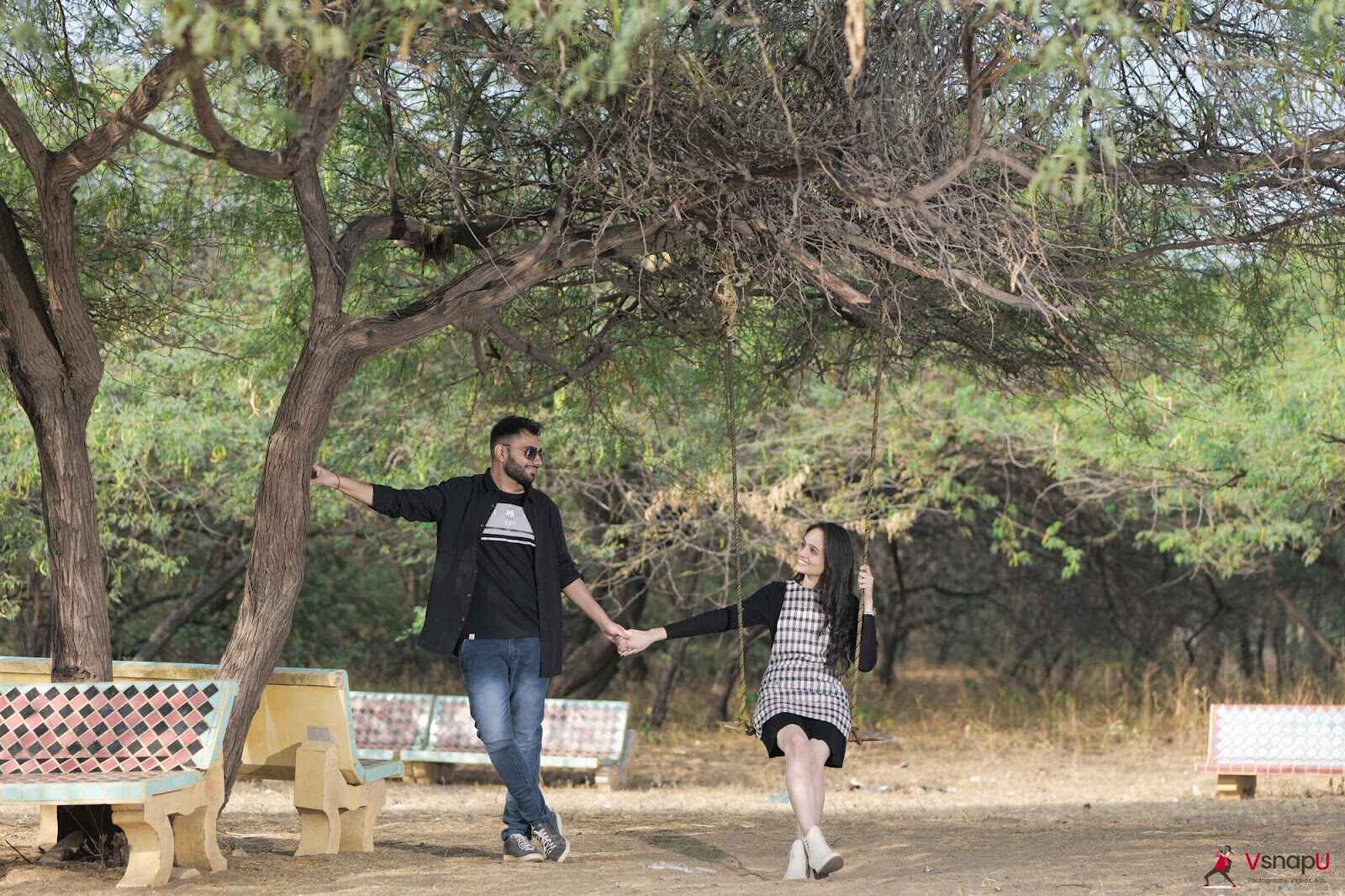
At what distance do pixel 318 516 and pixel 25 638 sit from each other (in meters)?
4.75

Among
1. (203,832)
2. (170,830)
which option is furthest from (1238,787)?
(170,830)

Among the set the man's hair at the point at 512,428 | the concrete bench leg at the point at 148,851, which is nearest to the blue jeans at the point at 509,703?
the man's hair at the point at 512,428

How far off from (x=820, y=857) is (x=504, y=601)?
160cm

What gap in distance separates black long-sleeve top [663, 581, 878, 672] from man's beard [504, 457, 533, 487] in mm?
848

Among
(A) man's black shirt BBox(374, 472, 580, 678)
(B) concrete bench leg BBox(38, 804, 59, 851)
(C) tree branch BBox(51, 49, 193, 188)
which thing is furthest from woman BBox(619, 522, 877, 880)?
(C) tree branch BBox(51, 49, 193, 188)

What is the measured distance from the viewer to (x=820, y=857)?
220 inches

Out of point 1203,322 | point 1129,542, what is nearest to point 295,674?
point 1203,322

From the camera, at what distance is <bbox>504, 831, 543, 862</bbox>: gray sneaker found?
634cm

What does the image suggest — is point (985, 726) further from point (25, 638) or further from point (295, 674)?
point (295, 674)

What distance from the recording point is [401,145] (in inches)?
283

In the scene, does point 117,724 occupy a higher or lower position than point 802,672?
lower

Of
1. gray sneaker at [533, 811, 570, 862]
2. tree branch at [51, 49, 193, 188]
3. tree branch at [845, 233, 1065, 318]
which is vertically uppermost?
tree branch at [51, 49, 193, 188]

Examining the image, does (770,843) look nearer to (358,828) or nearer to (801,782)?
(801,782)

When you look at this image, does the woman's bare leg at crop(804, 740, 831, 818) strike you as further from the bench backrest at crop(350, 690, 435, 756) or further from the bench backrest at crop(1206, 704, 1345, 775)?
the bench backrest at crop(350, 690, 435, 756)
